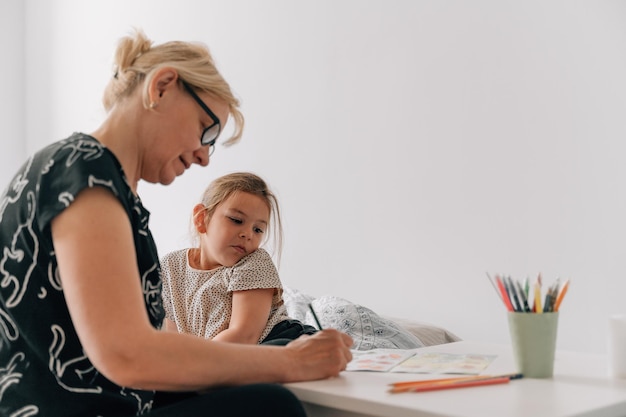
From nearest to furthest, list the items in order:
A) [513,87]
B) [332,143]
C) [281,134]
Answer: [513,87], [332,143], [281,134]

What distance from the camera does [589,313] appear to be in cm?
209

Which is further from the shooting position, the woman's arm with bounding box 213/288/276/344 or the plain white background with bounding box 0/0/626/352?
the plain white background with bounding box 0/0/626/352

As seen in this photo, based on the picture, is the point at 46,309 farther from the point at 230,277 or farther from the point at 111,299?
the point at 230,277

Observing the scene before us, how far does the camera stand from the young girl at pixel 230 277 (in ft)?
5.85

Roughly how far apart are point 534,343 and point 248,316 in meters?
0.73

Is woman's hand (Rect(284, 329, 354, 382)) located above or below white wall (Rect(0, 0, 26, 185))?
below

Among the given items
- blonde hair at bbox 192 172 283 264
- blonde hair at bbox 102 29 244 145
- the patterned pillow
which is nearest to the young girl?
blonde hair at bbox 192 172 283 264

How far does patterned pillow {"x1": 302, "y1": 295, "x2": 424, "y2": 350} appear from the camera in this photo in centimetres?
202

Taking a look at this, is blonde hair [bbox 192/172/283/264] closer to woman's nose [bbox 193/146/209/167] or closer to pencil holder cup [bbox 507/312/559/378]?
woman's nose [bbox 193/146/209/167]

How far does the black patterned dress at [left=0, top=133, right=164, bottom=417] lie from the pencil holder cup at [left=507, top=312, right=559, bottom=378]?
545mm

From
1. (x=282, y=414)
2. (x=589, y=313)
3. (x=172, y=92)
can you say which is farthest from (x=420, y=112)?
(x=282, y=414)

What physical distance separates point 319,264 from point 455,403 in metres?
1.87

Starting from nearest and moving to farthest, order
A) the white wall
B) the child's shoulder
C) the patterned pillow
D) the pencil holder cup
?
the pencil holder cup < the child's shoulder < the patterned pillow < the white wall

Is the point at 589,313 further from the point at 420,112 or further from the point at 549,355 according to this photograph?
the point at 549,355
